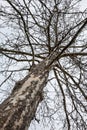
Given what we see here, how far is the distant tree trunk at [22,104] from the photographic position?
7.60 ft

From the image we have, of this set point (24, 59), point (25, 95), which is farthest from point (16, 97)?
point (24, 59)

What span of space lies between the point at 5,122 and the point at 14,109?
29 cm

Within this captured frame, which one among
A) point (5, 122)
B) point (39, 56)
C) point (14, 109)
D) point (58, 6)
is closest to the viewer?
point (5, 122)

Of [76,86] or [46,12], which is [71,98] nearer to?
[76,86]

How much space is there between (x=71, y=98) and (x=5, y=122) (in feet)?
12.0

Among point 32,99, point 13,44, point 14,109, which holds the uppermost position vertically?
point 13,44

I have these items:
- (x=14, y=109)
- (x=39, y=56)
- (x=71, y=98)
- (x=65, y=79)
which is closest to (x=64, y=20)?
(x=39, y=56)

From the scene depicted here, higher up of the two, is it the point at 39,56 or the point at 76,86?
the point at 39,56

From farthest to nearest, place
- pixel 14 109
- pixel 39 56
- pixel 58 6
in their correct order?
pixel 39 56 < pixel 58 6 < pixel 14 109

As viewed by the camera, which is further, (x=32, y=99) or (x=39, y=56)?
(x=39, y=56)

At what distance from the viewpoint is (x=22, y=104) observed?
2.70 metres

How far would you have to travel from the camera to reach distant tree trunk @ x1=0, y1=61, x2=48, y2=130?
7.60 ft

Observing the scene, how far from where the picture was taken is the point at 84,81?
5.65m

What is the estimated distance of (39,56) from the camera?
571 centimetres
